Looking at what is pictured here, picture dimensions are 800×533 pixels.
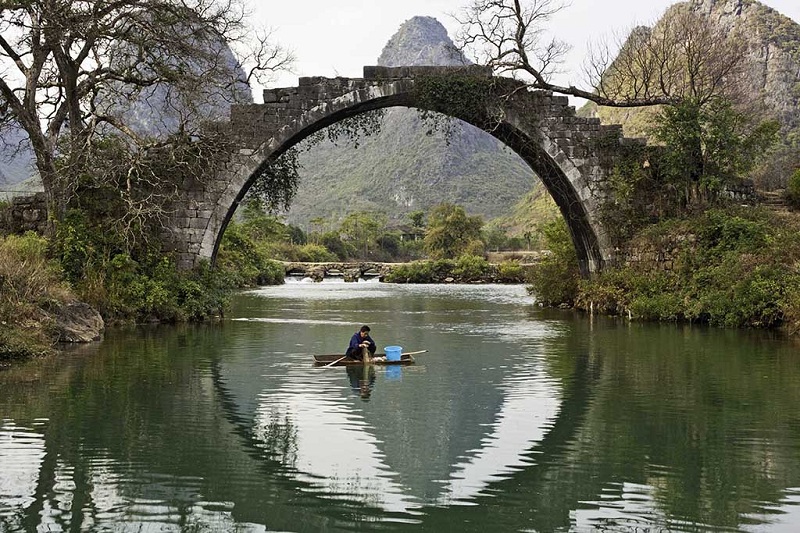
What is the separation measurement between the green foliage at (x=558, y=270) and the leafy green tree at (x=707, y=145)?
4141 millimetres

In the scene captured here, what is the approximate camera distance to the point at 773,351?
1488cm

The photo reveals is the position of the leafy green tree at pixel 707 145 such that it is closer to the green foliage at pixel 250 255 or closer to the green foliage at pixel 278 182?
the green foliage at pixel 278 182

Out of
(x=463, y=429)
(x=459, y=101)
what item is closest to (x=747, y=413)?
(x=463, y=429)

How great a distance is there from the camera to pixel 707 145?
22953mm

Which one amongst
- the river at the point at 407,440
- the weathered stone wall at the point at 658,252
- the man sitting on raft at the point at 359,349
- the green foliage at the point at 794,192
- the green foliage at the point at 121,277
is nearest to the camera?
the river at the point at 407,440

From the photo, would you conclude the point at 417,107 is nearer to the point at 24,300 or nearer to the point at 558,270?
the point at 558,270

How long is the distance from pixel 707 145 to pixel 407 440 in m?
16.8

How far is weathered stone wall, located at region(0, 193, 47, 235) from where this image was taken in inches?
841

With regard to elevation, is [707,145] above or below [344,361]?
above

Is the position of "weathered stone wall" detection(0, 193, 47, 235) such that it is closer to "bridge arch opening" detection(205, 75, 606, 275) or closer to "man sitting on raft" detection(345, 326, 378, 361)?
"bridge arch opening" detection(205, 75, 606, 275)

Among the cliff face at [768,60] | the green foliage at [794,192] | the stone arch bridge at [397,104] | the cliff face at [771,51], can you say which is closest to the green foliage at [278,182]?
the stone arch bridge at [397,104]

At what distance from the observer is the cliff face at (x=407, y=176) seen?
4242 inches

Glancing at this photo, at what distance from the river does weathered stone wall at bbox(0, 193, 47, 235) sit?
6.93m

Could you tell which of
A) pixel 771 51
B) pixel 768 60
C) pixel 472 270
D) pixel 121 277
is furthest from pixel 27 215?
pixel 771 51
